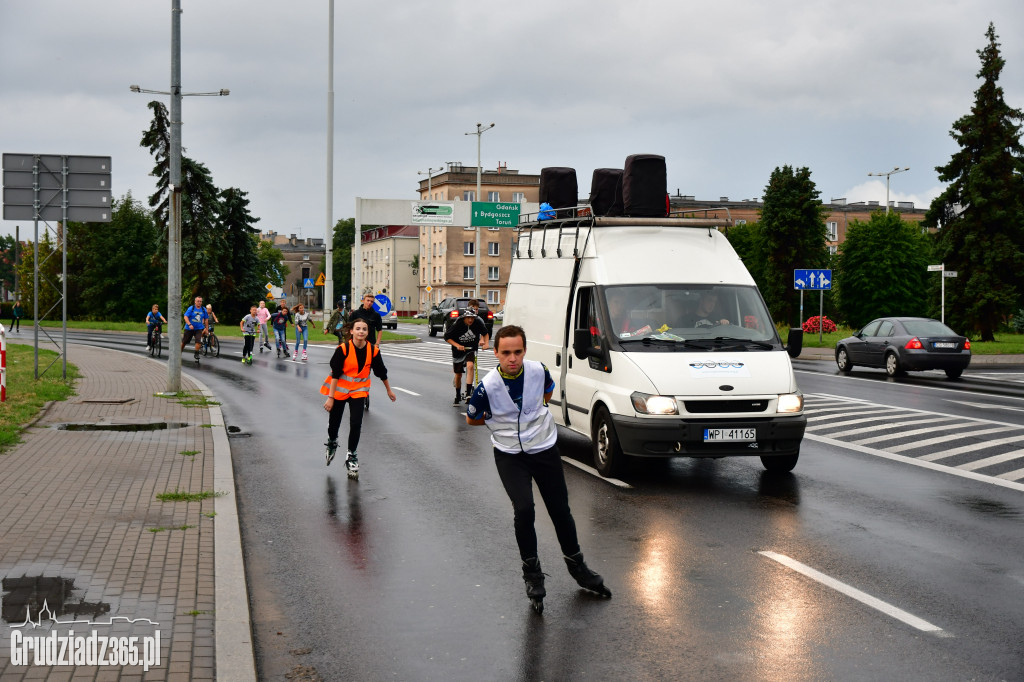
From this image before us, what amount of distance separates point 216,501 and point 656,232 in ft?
A: 18.3

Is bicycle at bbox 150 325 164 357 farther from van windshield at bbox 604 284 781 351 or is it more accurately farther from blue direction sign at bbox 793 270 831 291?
van windshield at bbox 604 284 781 351

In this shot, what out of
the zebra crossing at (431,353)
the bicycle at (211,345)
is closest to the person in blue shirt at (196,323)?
the bicycle at (211,345)

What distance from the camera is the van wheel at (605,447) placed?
10.2m

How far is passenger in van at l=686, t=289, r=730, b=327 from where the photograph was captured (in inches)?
423

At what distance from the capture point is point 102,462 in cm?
1085

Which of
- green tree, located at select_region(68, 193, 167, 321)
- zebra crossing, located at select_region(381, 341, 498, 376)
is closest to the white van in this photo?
zebra crossing, located at select_region(381, 341, 498, 376)

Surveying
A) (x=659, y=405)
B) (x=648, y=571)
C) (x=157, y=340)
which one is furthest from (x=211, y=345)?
(x=648, y=571)

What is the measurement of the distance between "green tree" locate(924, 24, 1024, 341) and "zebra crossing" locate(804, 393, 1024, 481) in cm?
2772

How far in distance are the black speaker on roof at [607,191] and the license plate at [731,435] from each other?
488 centimetres

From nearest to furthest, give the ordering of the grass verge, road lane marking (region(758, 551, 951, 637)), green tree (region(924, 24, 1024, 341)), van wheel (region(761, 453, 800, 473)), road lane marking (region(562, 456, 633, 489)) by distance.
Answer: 1. road lane marking (region(758, 551, 951, 637))
2. road lane marking (region(562, 456, 633, 489))
3. van wheel (region(761, 453, 800, 473))
4. the grass verge
5. green tree (region(924, 24, 1024, 341))

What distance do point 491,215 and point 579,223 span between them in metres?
44.1

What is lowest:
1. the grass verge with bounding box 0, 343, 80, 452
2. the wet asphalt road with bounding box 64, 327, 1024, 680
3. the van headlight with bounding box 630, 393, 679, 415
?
the wet asphalt road with bounding box 64, 327, 1024, 680

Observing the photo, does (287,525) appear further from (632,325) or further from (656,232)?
(656,232)

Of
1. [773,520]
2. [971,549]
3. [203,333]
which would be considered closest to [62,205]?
[203,333]
